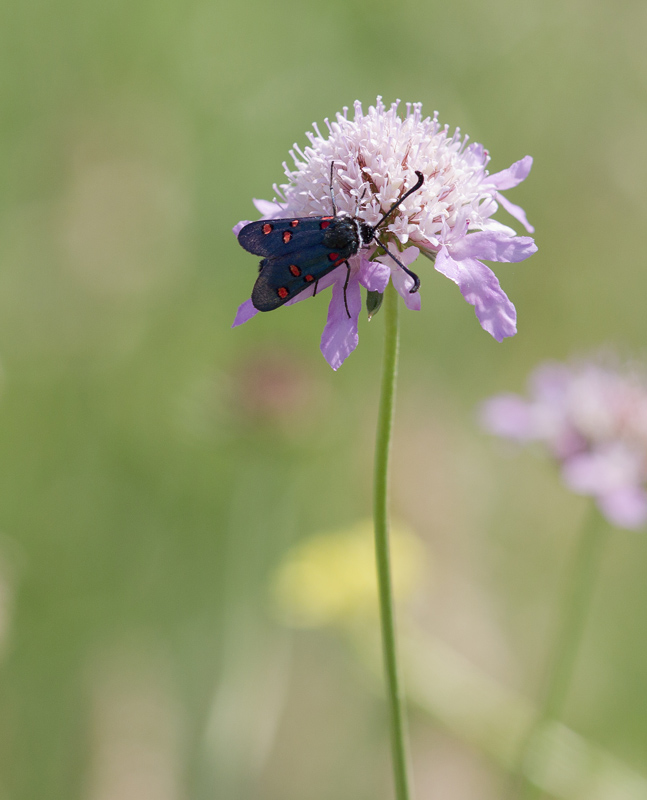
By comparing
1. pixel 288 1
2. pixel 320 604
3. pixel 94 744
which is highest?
pixel 288 1

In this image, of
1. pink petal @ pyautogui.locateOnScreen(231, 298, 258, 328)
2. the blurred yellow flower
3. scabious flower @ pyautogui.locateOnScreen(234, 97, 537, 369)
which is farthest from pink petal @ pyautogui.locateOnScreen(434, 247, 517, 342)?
the blurred yellow flower

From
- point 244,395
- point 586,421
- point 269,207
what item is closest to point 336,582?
point 244,395

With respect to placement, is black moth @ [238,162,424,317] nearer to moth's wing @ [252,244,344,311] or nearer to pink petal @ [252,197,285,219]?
moth's wing @ [252,244,344,311]

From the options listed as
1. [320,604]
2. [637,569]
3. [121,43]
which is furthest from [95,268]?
[637,569]

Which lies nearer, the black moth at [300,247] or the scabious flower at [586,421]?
the black moth at [300,247]

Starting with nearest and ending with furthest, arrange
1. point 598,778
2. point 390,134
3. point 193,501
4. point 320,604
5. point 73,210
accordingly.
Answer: point 390,134, point 598,778, point 320,604, point 193,501, point 73,210

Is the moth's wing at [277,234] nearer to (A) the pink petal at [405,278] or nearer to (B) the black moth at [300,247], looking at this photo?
(B) the black moth at [300,247]

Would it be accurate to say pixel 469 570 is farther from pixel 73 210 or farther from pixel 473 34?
pixel 473 34

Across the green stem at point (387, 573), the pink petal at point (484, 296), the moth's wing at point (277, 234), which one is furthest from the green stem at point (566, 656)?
the moth's wing at point (277, 234)
